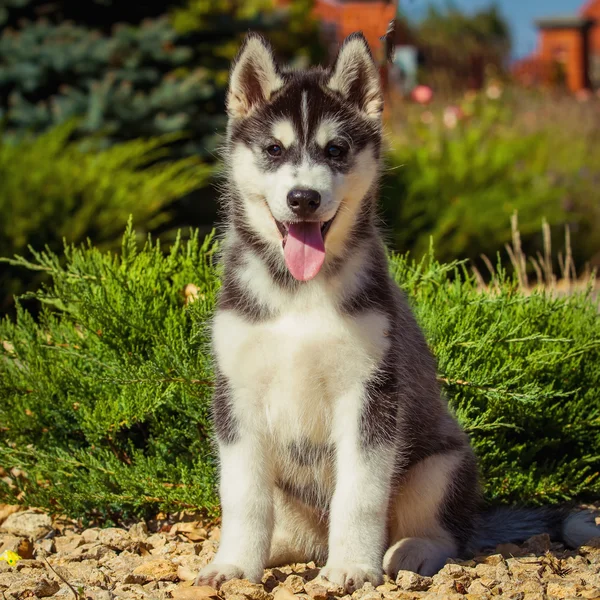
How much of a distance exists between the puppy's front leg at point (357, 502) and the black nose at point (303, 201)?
0.65 m

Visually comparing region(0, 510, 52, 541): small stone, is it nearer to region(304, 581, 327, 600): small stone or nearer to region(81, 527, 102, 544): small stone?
region(81, 527, 102, 544): small stone

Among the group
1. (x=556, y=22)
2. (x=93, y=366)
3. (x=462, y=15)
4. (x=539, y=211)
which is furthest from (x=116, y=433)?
(x=462, y=15)

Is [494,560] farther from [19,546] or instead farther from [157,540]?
[19,546]

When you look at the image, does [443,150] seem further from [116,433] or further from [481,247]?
[116,433]

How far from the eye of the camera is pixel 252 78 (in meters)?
3.47

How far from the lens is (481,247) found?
10023 millimetres

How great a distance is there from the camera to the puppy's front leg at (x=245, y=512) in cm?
316

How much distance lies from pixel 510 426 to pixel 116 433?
1.79 m

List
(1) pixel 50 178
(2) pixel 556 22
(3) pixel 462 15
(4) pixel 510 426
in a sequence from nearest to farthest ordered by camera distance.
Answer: (4) pixel 510 426 < (1) pixel 50 178 < (2) pixel 556 22 < (3) pixel 462 15

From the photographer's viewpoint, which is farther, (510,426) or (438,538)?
(510,426)

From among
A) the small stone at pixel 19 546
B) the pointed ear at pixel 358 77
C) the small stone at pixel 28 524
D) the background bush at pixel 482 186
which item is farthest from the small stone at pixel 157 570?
the background bush at pixel 482 186

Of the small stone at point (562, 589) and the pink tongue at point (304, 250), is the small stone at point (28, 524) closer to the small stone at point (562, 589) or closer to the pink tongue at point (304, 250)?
the pink tongue at point (304, 250)

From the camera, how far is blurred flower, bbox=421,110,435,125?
44.7ft

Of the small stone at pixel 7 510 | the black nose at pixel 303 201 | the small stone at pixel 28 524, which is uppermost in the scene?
the black nose at pixel 303 201
